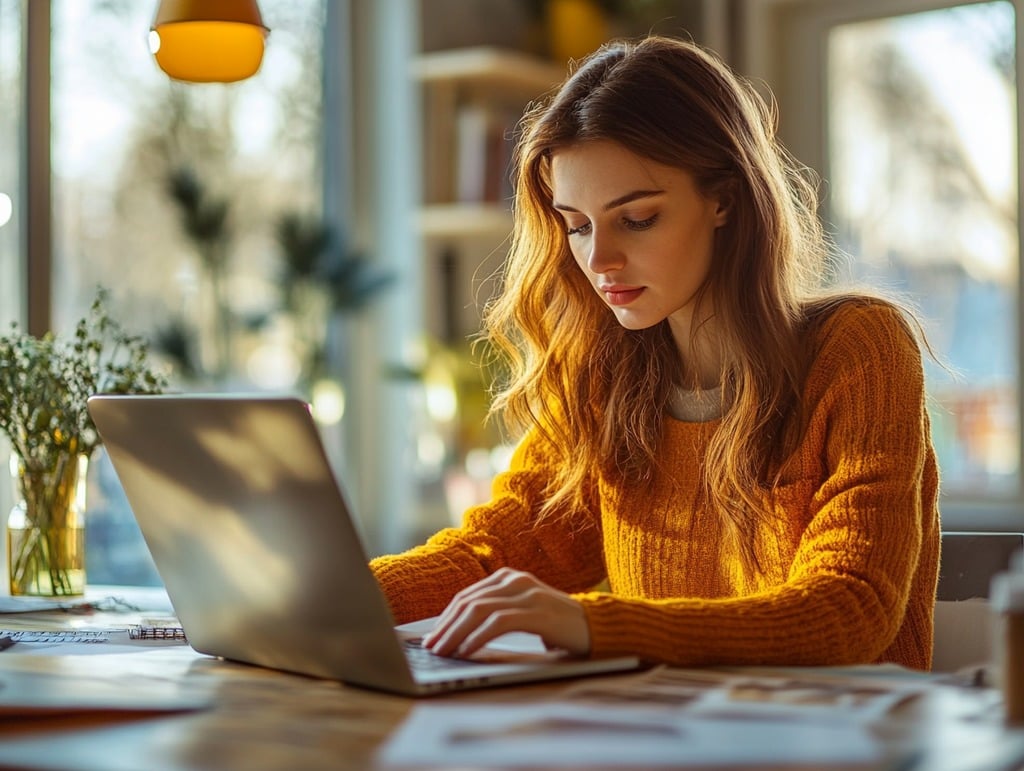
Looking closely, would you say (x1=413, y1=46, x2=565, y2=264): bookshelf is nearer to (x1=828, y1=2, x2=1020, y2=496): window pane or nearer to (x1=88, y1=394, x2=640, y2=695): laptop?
(x1=828, y1=2, x2=1020, y2=496): window pane

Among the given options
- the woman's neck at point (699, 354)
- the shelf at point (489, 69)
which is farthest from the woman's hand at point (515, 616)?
the shelf at point (489, 69)

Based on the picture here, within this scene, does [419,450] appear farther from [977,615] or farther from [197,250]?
[977,615]

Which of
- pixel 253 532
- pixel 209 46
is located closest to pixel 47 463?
pixel 209 46

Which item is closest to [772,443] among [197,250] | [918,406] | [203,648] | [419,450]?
[918,406]

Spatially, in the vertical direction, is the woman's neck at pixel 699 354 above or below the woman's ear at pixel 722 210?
below

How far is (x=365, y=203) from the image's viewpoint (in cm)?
364

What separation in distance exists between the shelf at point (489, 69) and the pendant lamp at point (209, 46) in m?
1.62

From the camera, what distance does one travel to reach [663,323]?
169cm

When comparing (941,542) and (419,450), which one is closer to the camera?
(941,542)

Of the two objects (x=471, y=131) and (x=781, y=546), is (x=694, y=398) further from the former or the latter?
(x=471, y=131)

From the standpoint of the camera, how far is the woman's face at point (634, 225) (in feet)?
4.82

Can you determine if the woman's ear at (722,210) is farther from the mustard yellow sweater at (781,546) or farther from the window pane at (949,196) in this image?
the window pane at (949,196)

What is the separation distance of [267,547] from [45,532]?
72 centimetres

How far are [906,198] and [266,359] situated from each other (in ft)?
5.31
